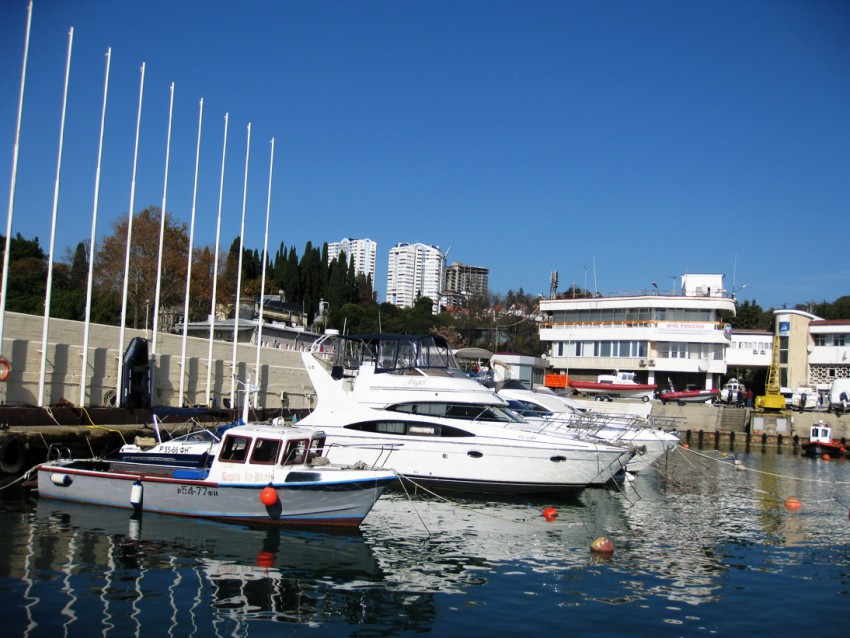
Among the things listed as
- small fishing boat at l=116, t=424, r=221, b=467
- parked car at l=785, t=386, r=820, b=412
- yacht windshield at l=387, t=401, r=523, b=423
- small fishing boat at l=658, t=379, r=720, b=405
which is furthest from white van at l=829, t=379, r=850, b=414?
small fishing boat at l=116, t=424, r=221, b=467

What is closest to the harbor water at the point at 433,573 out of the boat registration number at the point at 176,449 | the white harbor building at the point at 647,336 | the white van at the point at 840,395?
the boat registration number at the point at 176,449

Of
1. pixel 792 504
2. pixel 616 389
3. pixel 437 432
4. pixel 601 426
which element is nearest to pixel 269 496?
pixel 437 432

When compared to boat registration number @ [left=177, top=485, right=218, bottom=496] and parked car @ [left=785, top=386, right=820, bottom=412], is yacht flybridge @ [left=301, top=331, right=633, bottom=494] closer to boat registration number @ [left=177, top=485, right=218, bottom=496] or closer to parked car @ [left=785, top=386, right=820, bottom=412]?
boat registration number @ [left=177, top=485, right=218, bottom=496]

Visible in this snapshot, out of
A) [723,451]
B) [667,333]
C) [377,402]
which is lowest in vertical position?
[723,451]

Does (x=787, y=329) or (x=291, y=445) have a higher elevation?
(x=787, y=329)

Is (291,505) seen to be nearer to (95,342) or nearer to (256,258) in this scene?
(95,342)

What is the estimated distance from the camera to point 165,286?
59.5m

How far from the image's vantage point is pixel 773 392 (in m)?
54.3

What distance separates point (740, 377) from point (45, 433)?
6527 centimetres

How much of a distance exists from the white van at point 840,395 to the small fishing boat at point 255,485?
4579 cm

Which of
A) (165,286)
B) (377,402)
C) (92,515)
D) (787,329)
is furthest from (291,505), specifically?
(787,329)

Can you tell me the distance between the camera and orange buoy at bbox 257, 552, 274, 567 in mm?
13711

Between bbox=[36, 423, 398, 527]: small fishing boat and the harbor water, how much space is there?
1.32 feet

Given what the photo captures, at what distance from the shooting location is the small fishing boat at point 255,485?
635 inches
